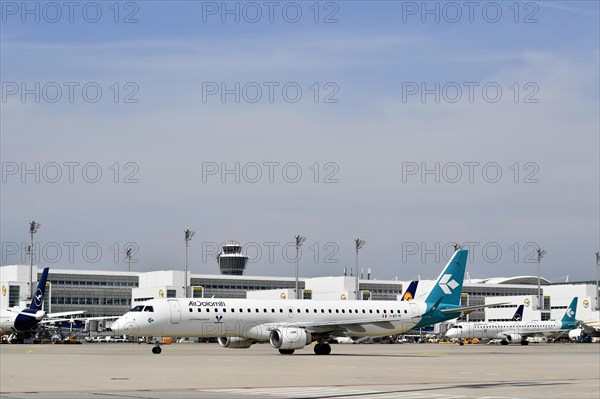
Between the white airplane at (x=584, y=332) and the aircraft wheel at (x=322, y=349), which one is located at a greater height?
the aircraft wheel at (x=322, y=349)

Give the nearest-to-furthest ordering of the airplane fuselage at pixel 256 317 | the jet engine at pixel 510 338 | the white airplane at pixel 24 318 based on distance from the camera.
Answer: the airplane fuselage at pixel 256 317, the white airplane at pixel 24 318, the jet engine at pixel 510 338

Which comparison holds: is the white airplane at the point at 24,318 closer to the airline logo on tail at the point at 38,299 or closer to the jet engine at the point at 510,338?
the airline logo on tail at the point at 38,299

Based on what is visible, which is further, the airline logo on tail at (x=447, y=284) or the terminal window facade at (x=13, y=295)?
the terminal window facade at (x=13, y=295)

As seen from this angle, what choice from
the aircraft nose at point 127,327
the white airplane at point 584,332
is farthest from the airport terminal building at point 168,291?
the aircraft nose at point 127,327

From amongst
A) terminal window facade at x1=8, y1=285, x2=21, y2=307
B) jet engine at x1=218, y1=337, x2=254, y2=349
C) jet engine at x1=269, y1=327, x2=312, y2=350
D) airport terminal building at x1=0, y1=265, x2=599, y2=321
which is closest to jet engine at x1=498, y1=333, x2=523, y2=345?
airport terminal building at x1=0, y1=265, x2=599, y2=321

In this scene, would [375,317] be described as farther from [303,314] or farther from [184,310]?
[184,310]

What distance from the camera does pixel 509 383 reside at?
3544cm

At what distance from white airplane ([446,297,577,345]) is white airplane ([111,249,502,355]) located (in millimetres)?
46201

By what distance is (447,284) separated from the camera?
77.1 metres

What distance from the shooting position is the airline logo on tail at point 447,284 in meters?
76.8

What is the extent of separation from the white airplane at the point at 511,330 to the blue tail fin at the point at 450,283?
43199 millimetres

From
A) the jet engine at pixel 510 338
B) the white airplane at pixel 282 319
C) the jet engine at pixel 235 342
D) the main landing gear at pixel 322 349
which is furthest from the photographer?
the jet engine at pixel 510 338

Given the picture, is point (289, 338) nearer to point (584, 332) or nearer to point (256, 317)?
point (256, 317)

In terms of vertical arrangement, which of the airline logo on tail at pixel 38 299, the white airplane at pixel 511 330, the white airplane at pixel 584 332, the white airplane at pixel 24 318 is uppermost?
the airline logo on tail at pixel 38 299
